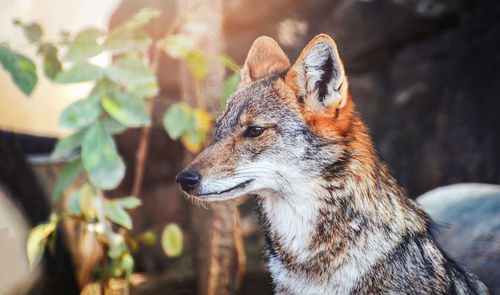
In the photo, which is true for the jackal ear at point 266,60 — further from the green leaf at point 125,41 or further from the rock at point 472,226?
the rock at point 472,226

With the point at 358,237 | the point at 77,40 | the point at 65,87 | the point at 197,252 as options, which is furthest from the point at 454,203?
the point at 65,87

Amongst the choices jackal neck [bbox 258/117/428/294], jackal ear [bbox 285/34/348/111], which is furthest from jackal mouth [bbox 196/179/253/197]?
jackal ear [bbox 285/34/348/111]

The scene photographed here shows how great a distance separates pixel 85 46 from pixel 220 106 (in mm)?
1032

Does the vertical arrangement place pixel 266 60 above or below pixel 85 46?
below

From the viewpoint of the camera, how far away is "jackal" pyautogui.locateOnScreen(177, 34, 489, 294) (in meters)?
1.83

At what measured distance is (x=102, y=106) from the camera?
2.58 m

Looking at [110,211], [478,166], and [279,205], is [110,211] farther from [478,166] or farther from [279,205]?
[478,166]

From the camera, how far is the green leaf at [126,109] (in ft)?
8.09

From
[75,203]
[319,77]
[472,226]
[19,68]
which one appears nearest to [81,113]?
[19,68]

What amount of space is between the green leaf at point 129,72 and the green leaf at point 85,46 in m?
0.12

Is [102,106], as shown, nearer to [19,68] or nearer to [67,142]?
[67,142]

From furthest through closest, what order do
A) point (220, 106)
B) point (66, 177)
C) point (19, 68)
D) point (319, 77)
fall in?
point (220, 106) < point (66, 177) < point (19, 68) < point (319, 77)

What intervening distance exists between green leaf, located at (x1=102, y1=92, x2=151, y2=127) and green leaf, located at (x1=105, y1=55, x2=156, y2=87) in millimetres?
98

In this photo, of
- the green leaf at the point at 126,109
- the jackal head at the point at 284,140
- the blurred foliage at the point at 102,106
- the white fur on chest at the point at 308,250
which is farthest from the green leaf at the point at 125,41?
the white fur on chest at the point at 308,250
